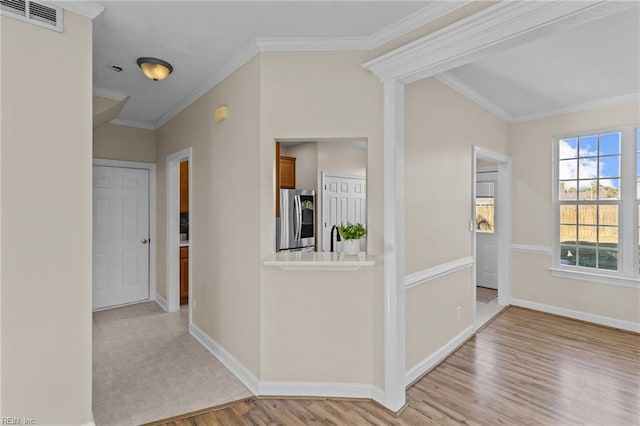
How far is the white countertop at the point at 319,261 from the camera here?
2205 millimetres

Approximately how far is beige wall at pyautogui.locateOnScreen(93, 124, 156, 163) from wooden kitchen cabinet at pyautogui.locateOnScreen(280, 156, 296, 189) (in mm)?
1876

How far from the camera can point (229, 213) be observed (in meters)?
2.79

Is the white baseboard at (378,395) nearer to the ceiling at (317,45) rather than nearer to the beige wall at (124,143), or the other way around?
the ceiling at (317,45)

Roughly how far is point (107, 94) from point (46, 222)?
2.08 meters

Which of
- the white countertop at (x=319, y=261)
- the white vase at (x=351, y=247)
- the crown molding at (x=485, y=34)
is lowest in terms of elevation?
the white countertop at (x=319, y=261)

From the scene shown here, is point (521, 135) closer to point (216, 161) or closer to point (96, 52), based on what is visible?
point (216, 161)

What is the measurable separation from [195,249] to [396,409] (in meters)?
2.46

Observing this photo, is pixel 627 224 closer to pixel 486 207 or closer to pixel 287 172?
pixel 486 207

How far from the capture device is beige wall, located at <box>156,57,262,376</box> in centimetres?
246

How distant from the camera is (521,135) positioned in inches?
176

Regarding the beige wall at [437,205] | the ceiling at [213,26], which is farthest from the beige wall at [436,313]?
the ceiling at [213,26]

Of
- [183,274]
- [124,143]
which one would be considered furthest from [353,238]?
[124,143]

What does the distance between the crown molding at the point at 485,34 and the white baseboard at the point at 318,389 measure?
7.29 ft

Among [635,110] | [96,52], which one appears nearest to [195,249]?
[96,52]
